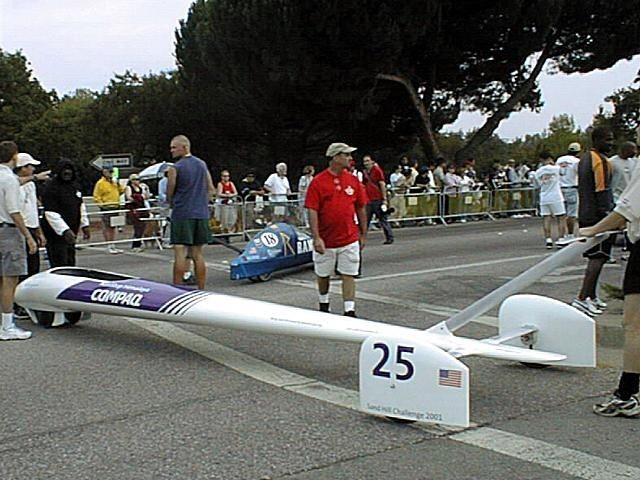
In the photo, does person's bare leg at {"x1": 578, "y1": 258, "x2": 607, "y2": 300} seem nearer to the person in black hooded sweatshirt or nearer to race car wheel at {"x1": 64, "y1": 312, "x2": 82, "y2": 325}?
race car wheel at {"x1": 64, "y1": 312, "x2": 82, "y2": 325}

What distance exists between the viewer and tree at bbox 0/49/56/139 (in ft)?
173

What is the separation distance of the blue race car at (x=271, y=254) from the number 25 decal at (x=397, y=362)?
6591 mm

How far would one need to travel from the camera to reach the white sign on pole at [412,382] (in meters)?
5.30

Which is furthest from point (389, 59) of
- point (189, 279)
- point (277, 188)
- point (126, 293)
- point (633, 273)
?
point (633, 273)

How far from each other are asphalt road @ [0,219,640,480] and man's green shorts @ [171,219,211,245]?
51.0 inches

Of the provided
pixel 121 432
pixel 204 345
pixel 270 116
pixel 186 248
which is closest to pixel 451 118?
pixel 270 116

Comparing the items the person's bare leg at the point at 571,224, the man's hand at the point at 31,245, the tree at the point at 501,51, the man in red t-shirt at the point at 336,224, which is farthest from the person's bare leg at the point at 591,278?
the tree at the point at 501,51

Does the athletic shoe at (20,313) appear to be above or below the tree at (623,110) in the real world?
below

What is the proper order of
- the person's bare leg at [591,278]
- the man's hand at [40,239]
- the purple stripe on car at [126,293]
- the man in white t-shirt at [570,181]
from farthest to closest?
the man in white t-shirt at [570,181]
the man's hand at [40,239]
the person's bare leg at [591,278]
the purple stripe on car at [126,293]

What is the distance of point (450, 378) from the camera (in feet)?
17.4

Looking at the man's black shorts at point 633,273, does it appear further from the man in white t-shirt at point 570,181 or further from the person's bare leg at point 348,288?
the man in white t-shirt at point 570,181

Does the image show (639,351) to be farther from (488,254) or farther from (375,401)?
(488,254)

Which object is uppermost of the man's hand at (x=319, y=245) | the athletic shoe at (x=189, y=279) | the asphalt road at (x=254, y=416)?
the man's hand at (x=319, y=245)

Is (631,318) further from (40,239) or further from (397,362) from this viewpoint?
(40,239)
